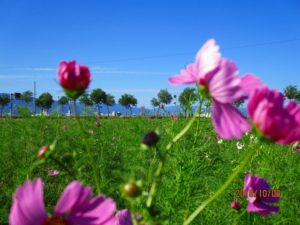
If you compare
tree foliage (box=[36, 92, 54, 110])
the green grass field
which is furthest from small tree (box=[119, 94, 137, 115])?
the green grass field

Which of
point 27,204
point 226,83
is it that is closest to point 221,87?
point 226,83

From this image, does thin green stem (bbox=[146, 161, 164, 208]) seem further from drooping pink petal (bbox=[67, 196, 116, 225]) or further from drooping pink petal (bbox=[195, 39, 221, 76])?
drooping pink petal (bbox=[195, 39, 221, 76])

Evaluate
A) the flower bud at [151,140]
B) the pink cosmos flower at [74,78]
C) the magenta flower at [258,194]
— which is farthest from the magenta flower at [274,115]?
the magenta flower at [258,194]

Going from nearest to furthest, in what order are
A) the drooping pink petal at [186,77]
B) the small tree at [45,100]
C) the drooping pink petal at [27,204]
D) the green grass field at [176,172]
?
the drooping pink petal at [27,204] < the drooping pink petal at [186,77] < the green grass field at [176,172] < the small tree at [45,100]

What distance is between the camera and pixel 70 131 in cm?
509

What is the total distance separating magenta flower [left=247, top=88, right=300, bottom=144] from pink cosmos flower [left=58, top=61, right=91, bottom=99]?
0.80 ft

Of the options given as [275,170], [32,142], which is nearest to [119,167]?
[32,142]

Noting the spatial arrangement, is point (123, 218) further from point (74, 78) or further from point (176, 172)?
point (176, 172)

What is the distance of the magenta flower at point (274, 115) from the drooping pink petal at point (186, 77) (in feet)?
0.37

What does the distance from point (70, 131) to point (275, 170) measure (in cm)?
294

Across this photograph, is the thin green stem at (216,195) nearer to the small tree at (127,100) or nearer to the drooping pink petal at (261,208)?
the drooping pink petal at (261,208)

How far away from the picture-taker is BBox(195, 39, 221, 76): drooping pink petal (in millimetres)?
505

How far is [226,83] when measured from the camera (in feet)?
1.63

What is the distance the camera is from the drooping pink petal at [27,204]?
16.6 inches
